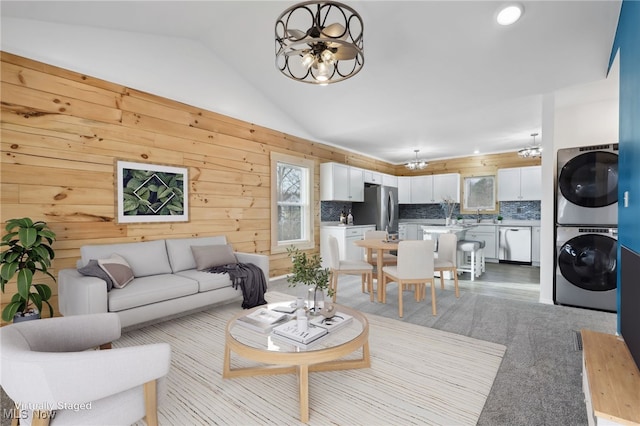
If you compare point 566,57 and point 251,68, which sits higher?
point 251,68

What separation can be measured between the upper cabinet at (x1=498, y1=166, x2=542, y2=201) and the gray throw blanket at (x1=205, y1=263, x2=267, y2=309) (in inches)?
234

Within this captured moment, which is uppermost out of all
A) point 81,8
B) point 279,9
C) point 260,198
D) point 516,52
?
point 279,9

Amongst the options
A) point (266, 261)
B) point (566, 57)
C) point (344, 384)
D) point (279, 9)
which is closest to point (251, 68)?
point (279, 9)

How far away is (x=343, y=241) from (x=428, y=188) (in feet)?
11.0

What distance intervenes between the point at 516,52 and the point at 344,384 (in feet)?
11.7

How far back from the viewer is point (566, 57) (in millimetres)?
3158

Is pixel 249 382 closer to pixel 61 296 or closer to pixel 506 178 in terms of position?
pixel 61 296

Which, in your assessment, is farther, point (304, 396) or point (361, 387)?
point (361, 387)

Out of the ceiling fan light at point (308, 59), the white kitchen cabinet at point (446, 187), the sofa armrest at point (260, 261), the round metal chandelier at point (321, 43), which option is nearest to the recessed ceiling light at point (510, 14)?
the round metal chandelier at point (321, 43)

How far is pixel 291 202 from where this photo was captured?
5.55 m

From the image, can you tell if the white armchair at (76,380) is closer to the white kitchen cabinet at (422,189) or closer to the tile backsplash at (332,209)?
the tile backsplash at (332,209)

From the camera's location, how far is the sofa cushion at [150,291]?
2652 mm

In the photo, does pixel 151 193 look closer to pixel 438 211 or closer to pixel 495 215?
pixel 438 211

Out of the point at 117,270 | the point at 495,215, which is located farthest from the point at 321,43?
the point at 495,215
